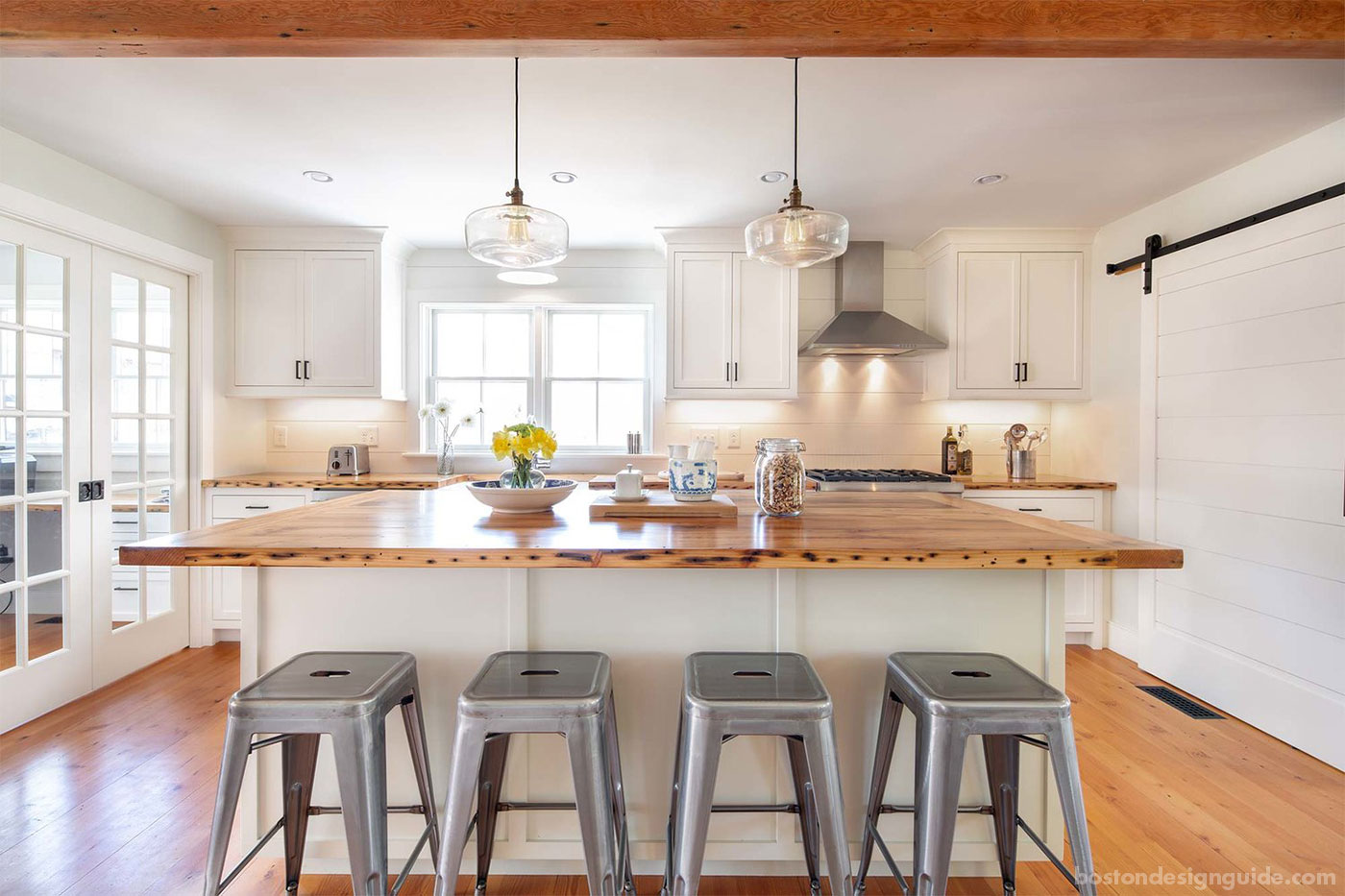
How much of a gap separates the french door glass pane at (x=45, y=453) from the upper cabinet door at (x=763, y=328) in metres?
3.31

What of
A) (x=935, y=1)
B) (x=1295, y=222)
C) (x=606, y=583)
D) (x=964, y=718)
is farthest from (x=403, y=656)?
(x=1295, y=222)

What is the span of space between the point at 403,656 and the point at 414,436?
2.92 meters

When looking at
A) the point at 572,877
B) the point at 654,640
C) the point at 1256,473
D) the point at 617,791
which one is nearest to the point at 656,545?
the point at 654,640

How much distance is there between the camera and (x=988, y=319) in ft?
12.1

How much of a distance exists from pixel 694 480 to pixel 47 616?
2.97 m

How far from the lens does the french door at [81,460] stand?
2551 mm

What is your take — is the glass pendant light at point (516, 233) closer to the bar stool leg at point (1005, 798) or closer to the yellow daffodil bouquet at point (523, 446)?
the yellow daffodil bouquet at point (523, 446)

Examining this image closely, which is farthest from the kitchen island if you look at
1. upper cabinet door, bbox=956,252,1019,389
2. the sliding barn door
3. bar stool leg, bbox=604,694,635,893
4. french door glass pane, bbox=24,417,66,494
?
upper cabinet door, bbox=956,252,1019,389

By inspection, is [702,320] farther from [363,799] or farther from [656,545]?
[363,799]

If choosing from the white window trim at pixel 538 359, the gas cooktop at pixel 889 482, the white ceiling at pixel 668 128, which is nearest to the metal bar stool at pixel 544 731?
the white ceiling at pixel 668 128

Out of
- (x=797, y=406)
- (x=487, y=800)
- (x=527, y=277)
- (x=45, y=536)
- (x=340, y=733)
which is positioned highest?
(x=527, y=277)

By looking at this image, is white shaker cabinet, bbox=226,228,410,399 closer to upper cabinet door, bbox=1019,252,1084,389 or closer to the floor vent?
upper cabinet door, bbox=1019,252,1084,389

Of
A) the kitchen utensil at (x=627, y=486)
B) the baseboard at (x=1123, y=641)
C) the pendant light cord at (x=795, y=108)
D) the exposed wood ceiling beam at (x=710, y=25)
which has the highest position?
the pendant light cord at (x=795, y=108)

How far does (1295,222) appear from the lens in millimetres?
2461
